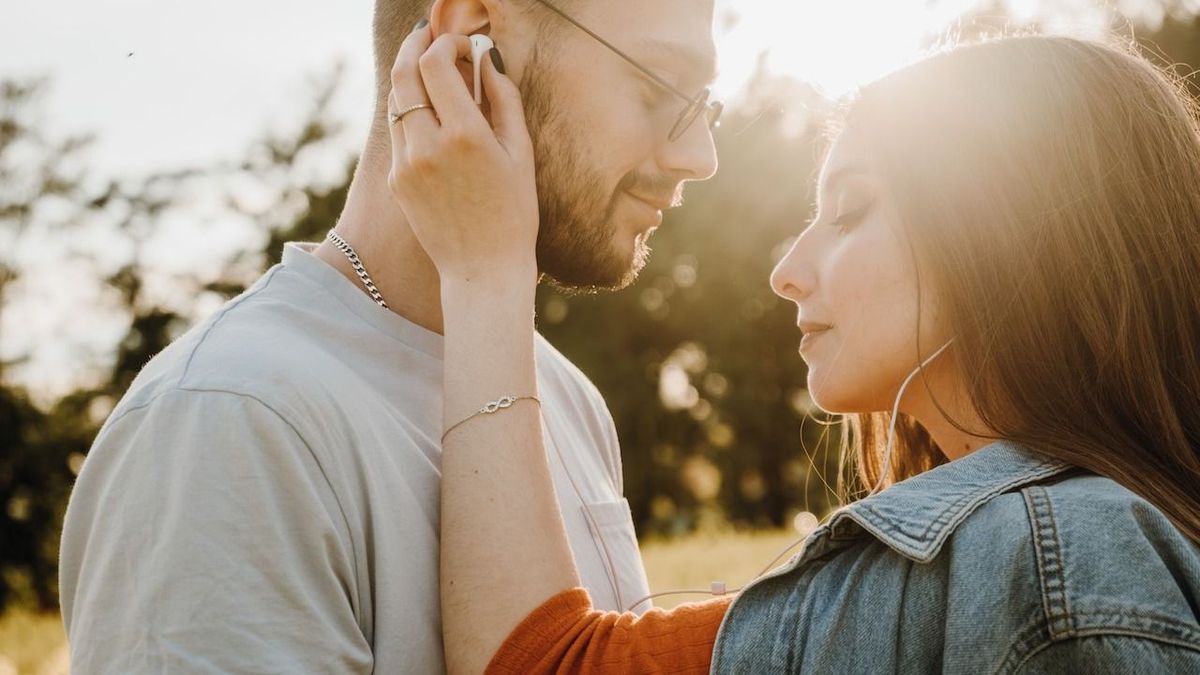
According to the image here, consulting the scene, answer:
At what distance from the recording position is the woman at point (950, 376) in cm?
162

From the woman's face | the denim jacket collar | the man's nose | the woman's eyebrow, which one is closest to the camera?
the denim jacket collar

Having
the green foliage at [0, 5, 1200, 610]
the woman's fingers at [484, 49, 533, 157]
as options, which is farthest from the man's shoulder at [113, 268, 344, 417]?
the green foliage at [0, 5, 1200, 610]

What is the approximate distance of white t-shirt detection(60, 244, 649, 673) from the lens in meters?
1.61

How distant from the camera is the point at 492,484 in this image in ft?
6.31

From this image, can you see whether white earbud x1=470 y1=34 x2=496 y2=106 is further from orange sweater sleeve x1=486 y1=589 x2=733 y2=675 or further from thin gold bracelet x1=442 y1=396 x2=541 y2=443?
orange sweater sleeve x1=486 y1=589 x2=733 y2=675

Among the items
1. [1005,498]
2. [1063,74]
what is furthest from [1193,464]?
[1063,74]

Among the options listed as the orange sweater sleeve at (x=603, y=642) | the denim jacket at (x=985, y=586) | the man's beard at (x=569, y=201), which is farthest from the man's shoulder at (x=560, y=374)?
the denim jacket at (x=985, y=586)

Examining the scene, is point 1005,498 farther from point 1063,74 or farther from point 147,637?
point 147,637

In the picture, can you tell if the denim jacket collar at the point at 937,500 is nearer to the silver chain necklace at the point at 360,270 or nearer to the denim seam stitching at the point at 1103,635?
the denim seam stitching at the point at 1103,635

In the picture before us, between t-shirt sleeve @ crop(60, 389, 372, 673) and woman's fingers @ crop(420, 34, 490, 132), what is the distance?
675mm

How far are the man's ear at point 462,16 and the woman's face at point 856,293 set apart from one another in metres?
0.80

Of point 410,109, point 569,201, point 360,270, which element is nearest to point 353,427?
point 360,270

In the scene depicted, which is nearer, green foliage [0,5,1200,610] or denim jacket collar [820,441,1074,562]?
denim jacket collar [820,441,1074,562]

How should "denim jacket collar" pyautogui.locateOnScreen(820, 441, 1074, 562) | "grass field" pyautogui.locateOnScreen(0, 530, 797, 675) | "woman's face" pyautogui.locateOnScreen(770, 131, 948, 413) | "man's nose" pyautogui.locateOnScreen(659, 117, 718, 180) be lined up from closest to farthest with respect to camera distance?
"denim jacket collar" pyautogui.locateOnScreen(820, 441, 1074, 562)
"woman's face" pyautogui.locateOnScreen(770, 131, 948, 413)
"man's nose" pyautogui.locateOnScreen(659, 117, 718, 180)
"grass field" pyautogui.locateOnScreen(0, 530, 797, 675)
